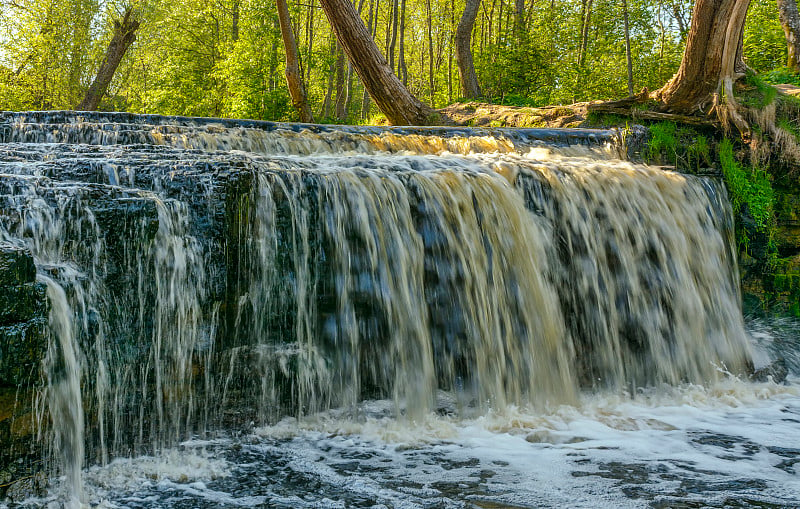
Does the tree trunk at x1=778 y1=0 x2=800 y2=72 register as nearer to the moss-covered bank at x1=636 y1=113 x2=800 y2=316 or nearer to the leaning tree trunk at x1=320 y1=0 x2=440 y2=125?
the moss-covered bank at x1=636 y1=113 x2=800 y2=316

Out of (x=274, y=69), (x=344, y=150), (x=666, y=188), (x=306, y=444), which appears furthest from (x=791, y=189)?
(x=274, y=69)

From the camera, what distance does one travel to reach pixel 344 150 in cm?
710

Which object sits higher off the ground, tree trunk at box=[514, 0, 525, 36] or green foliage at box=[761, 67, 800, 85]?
tree trunk at box=[514, 0, 525, 36]

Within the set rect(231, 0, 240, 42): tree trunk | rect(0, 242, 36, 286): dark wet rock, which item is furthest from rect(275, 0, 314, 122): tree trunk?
rect(0, 242, 36, 286): dark wet rock

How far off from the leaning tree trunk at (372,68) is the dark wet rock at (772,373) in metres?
7.42

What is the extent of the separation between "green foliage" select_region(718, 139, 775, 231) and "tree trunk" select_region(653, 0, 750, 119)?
684mm

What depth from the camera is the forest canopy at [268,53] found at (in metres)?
15.4

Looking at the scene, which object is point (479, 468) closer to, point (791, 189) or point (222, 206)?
point (222, 206)

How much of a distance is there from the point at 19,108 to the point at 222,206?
1998 cm

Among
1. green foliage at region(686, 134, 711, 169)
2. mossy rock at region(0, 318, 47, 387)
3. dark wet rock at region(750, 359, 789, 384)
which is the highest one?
green foliage at region(686, 134, 711, 169)

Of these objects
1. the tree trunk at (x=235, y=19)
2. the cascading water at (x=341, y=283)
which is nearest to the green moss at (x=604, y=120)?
the cascading water at (x=341, y=283)

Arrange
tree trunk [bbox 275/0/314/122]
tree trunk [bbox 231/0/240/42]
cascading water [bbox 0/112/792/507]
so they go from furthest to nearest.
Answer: tree trunk [bbox 231/0/240/42], tree trunk [bbox 275/0/314/122], cascading water [bbox 0/112/792/507]

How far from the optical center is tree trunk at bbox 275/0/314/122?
13.1m

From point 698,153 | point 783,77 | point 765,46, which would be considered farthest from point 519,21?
point 698,153
